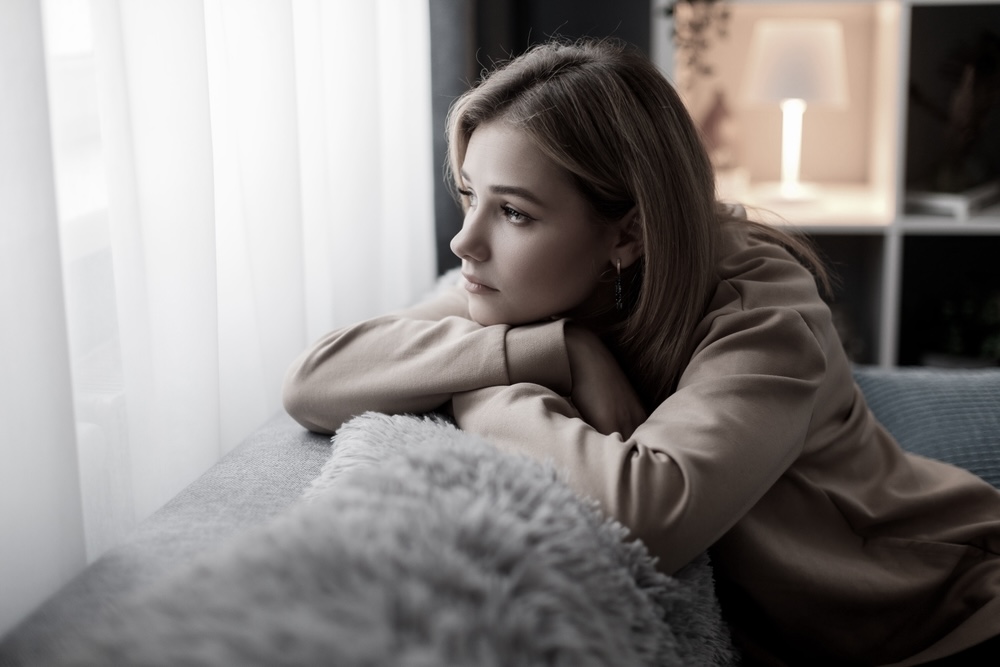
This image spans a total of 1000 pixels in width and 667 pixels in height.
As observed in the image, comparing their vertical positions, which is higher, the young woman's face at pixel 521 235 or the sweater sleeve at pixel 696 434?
the young woman's face at pixel 521 235

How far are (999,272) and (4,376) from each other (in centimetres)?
286

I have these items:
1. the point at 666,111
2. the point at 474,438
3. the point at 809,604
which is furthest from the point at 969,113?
the point at 474,438

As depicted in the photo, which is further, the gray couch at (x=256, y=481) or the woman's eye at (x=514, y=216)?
the woman's eye at (x=514, y=216)

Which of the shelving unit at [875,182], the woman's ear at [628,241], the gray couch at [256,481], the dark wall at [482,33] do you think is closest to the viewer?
the gray couch at [256,481]

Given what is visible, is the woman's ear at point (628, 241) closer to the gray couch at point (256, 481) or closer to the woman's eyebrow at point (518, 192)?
the woman's eyebrow at point (518, 192)

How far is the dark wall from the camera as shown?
212cm

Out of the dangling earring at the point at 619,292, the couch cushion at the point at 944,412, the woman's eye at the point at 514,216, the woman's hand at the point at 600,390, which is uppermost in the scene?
the woman's eye at the point at 514,216

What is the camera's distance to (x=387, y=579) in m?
0.55

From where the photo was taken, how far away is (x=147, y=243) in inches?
39.5

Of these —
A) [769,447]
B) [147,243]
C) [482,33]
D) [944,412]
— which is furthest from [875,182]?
[147,243]

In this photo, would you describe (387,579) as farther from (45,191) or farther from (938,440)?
(938,440)

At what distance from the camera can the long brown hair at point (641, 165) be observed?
1.04 m

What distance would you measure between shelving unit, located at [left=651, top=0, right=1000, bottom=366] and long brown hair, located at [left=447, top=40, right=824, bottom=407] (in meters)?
1.32

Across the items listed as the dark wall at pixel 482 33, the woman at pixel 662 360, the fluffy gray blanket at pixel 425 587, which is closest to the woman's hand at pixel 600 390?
the woman at pixel 662 360
